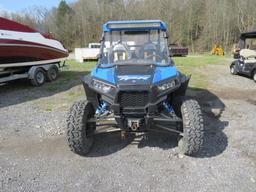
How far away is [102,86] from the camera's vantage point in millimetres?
3518

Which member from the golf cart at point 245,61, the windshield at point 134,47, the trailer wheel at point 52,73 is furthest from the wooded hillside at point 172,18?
the windshield at point 134,47

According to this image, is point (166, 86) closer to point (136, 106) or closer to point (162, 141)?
point (136, 106)

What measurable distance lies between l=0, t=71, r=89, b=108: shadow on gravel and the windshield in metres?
3.89

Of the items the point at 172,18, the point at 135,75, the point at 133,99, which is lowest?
the point at 133,99

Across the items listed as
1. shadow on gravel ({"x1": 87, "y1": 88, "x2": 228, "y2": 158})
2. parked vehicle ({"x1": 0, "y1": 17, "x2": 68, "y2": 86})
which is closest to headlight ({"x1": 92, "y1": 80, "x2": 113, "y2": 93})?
shadow on gravel ({"x1": 87, "y1": 88, "x2": 228, "y2": 158})

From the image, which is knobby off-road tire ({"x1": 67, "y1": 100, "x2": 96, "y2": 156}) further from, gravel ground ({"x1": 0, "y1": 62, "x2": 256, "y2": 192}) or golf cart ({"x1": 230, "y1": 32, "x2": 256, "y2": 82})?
golf cart ({"x1": 230, "y1": 32, "x2": 256, "y2": 82})

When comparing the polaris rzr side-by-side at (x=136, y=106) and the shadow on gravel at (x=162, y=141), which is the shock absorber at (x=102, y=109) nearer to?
the polaris rzr side-by-side at (x=136, y=106)

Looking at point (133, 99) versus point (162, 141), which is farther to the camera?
point (162, 141)

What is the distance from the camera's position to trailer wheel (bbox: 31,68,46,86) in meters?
9.06

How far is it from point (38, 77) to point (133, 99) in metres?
7.12

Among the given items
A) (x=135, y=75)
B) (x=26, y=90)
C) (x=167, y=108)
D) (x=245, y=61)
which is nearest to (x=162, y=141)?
(x=167, y=108)

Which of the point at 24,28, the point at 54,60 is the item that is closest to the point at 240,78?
the point at 54,60

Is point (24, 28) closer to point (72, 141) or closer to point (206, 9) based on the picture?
point (72, 141)

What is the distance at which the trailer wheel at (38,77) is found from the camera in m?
9.06
